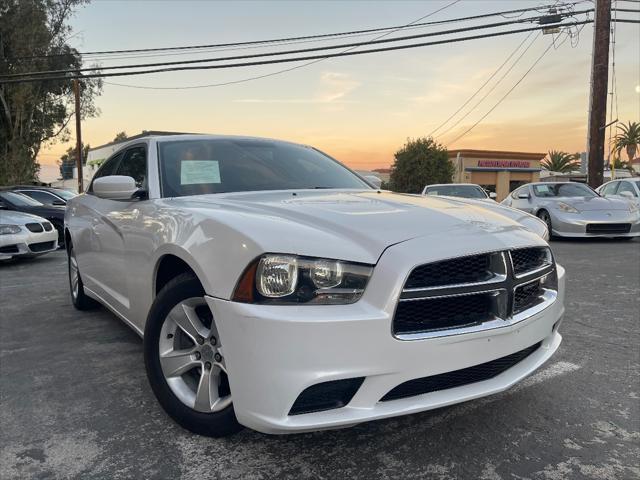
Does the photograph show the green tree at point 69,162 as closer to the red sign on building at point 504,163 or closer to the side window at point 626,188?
the red sign on building at point 504,163

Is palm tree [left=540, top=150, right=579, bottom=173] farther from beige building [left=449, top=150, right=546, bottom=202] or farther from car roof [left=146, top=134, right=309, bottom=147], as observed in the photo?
car roof [left=146, top=134, right=309, bottom=147]

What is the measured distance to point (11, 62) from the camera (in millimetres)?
25531

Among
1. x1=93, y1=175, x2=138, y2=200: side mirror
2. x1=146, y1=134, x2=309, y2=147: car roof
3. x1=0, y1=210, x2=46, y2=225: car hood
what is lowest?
x1=0, y1=210, x2=46, y2=225: car hood

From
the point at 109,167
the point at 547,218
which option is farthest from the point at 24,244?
the point at 547,218

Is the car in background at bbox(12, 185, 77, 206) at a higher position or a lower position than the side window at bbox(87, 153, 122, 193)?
lower

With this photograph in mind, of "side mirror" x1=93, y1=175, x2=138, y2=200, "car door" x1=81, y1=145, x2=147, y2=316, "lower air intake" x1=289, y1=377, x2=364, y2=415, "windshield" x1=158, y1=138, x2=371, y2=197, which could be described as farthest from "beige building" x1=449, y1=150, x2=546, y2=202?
"lower air intake" x1=289, y1=377, x2=364, y2=415

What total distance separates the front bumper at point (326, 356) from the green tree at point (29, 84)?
26434 millimetres

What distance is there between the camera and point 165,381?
2.48 meters

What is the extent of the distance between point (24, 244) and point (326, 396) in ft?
26.5

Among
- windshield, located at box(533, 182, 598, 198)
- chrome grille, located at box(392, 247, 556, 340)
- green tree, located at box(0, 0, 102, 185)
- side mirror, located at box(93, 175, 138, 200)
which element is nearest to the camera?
chrome grille, located at box(392, 247, 556, 340)

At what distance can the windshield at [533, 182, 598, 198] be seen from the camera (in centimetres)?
1126

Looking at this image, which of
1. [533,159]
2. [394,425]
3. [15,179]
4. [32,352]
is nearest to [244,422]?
[394,425]

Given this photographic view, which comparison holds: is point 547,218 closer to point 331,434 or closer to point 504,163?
point 331,434

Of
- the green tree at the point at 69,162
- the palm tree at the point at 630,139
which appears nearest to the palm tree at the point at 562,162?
the palm tree at the point at 630,139
